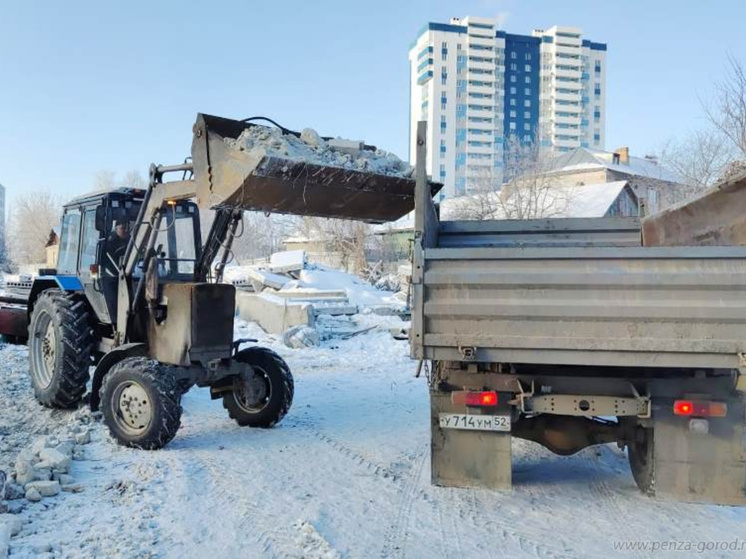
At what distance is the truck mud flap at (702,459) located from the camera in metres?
4.29

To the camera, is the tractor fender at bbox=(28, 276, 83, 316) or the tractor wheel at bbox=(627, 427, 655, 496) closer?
the tractor wheel at bbox=(627, 427, 655, 496)

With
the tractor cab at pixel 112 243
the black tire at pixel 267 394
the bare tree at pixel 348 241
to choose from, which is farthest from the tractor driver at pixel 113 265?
the bare tree at pixel 348 241

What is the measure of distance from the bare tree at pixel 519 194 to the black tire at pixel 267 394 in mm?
23591

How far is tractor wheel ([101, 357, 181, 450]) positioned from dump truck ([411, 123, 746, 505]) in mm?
2636

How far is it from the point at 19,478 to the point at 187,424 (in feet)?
8.04

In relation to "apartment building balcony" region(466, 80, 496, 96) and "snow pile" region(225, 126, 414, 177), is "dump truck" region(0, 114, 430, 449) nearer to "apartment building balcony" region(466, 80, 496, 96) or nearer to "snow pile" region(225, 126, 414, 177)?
"snow pile" region(225, 126, 414, 177)

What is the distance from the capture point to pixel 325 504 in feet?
15.5

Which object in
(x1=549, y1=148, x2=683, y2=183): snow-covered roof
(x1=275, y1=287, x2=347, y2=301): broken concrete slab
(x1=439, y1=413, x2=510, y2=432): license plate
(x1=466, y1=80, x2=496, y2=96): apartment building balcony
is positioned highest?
(x1=466, y1=80, x2=496, y2=96): apartment building balcony

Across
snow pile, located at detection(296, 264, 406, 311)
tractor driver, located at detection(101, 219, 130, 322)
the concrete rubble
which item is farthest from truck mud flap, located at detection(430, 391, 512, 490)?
snow pile, located at detection(296, 264, 406, 311)

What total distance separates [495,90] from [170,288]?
108 metres

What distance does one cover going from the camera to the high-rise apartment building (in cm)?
10412

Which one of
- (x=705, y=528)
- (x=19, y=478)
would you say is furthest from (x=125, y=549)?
(x=705, y=528)

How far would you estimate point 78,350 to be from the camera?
7.04m

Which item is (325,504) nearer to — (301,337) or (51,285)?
(51,285)
